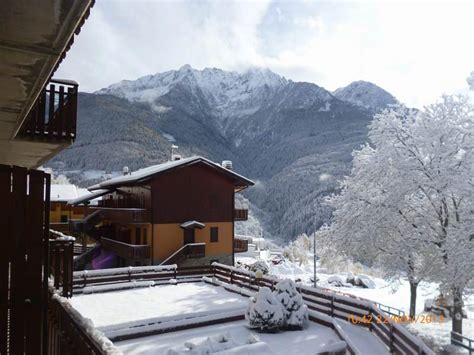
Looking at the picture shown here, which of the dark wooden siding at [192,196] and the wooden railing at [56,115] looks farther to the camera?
the dark wooden siding at [192,196]

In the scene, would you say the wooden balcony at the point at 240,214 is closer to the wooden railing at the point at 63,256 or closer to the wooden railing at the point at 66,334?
the wooden railing at the point at 63,256

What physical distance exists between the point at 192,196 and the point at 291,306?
17.8 m

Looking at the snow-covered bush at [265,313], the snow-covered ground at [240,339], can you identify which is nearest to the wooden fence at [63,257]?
the snow-covered ground at [240,339]

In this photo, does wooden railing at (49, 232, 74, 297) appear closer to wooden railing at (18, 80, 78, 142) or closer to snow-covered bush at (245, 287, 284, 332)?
wooden railing at (18, 80, 78, 142)

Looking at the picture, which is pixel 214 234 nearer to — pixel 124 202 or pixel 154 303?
pixel 124 202

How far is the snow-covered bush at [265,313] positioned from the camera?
1399cm

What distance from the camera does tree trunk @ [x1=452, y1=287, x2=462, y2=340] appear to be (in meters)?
18.2

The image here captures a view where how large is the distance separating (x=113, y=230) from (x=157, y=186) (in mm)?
9325

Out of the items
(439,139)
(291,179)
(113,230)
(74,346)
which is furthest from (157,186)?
(291,179)

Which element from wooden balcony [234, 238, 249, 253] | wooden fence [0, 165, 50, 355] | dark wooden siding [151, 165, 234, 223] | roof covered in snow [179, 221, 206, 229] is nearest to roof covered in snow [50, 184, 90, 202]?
dark wooden siding [151, 165, 234, 223]

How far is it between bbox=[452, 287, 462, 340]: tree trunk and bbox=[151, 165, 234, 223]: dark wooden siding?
1810 centimetres

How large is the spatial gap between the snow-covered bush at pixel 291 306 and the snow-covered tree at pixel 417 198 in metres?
8.24

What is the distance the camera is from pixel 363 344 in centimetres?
1277

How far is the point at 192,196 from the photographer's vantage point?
102 ft
